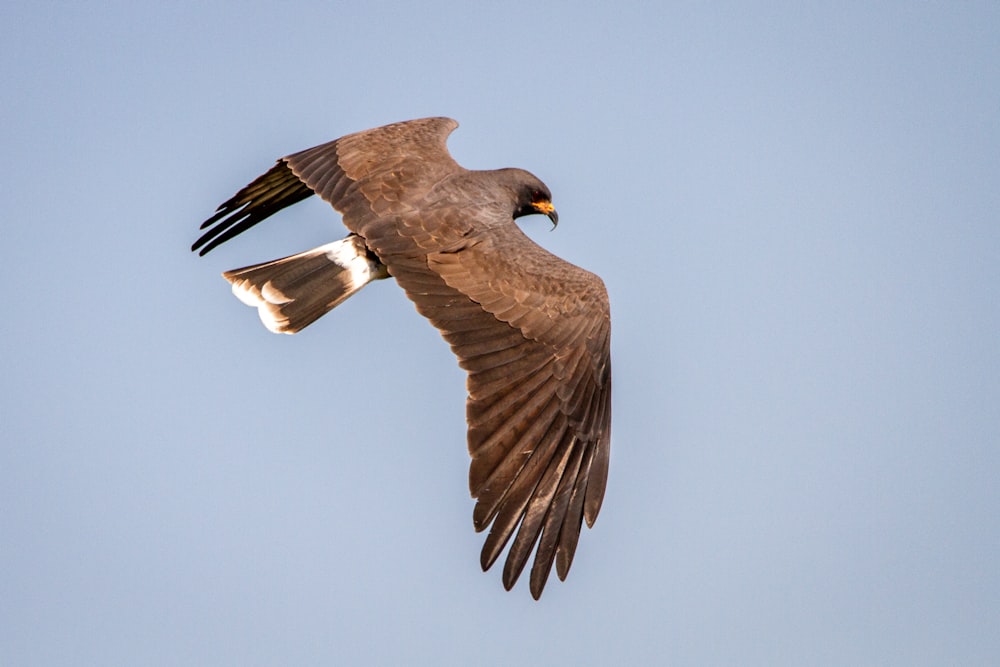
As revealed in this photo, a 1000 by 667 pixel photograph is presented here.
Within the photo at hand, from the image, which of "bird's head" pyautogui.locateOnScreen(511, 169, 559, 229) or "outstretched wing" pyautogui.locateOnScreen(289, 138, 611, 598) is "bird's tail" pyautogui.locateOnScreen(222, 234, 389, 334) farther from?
"bird's head" pyautogui.locateOnScreen(511, 169, 559, 229)

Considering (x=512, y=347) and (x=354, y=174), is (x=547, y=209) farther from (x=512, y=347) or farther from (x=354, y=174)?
(x=512, y=347)

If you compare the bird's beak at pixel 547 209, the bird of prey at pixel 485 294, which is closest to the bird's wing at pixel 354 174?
the bird of prey at pixel 485 294

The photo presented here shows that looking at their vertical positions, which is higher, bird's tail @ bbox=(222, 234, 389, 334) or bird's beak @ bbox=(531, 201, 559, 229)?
bird's beak @ bbox=(531, 201, 559, 229)

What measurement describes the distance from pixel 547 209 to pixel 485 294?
2.03 metres

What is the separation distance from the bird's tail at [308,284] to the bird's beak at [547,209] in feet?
4.72

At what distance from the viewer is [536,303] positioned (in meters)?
7.04

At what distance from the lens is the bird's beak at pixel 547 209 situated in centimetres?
882

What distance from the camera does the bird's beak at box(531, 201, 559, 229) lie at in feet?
28.9

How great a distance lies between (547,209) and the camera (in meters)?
8.90

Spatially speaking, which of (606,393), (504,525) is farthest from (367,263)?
(504,525)

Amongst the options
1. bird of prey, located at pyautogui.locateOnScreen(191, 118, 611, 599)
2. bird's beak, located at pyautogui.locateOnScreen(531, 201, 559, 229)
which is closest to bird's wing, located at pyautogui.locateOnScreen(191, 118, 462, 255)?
bird of prey, located at pyautogui.locateOnScreen(191, 118, 611, 599)

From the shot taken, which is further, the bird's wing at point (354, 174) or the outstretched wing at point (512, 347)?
the bird's wing at point (354, 174)

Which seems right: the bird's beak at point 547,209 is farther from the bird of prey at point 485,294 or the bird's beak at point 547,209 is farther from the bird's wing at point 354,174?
the bird's wing at point 354,174

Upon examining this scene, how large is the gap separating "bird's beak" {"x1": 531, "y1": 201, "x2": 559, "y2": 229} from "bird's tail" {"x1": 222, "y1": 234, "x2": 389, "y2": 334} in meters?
1.44
